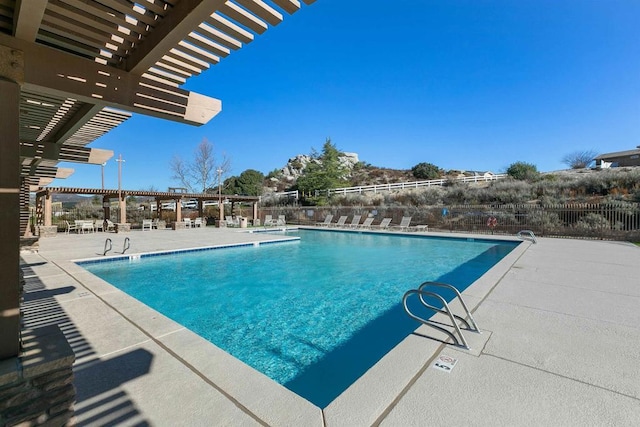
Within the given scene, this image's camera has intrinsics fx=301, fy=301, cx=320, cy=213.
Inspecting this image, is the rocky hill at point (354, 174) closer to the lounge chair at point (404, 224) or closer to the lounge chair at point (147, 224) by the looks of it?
the lounge chair at point (404, 224)

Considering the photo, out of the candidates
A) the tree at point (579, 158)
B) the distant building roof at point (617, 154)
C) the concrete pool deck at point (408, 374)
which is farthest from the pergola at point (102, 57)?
the distant building roof at point (617, 154)

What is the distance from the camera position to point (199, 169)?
3142 cm

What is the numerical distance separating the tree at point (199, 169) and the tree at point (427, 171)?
22972 millimetres

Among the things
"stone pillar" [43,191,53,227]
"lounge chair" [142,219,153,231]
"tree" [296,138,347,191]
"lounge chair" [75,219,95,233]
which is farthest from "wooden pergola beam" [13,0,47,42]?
"tree" [296,138,347,191]

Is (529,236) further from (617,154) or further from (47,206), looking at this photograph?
(617,154)

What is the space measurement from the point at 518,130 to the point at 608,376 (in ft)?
106

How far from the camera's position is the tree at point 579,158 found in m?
36.5

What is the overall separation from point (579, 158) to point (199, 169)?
45163 mm

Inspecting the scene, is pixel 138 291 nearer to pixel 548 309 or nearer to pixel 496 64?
pixel 548 309

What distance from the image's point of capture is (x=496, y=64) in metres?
15.9

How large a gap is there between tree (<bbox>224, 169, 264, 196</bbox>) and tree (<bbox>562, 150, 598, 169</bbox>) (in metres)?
39.8

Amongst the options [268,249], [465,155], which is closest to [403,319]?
[268,249]

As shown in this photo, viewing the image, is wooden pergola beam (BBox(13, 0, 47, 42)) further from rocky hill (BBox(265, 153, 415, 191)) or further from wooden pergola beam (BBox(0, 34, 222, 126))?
rocky hill (BBox(265, 153, 415, 191))

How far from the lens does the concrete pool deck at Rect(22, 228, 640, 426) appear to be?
Result: 1.84 meters
